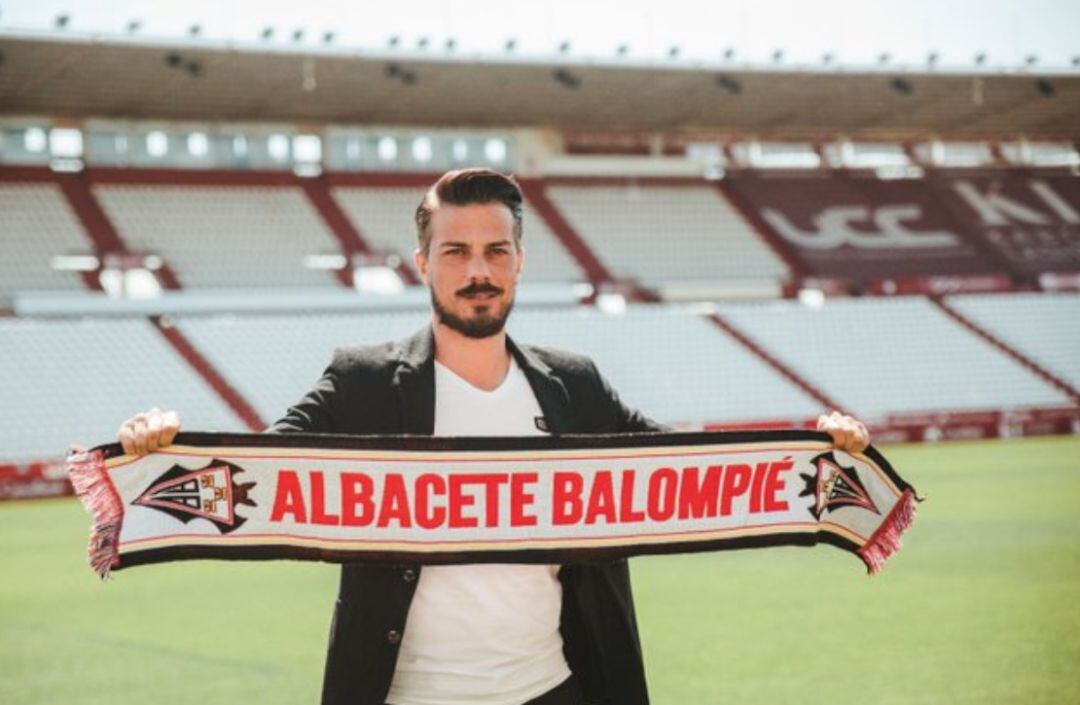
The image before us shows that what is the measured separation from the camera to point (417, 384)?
3188 millimetres

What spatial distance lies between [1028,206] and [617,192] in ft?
42.2

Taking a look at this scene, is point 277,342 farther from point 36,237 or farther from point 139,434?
point 139,434

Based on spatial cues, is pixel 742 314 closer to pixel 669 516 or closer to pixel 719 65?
pixel 719 65

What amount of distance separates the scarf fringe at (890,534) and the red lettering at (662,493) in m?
0.64

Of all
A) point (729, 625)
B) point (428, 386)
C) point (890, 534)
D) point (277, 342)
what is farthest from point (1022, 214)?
point (428, 386)

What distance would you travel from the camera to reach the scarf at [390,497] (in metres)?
3.23

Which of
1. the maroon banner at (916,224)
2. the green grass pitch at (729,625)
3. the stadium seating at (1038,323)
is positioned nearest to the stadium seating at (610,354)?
the maroon banner at (916,224)

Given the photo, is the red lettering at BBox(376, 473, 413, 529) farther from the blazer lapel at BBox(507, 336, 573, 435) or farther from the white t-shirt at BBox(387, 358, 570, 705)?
the blazer lapel at BBox(507, 336, 573, 435)

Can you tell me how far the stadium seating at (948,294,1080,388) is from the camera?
32.7 m

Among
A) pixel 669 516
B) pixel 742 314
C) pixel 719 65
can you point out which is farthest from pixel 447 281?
pixel 742 314

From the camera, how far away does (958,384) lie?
30859mm

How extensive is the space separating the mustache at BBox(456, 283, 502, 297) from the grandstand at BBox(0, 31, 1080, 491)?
20.5 metres

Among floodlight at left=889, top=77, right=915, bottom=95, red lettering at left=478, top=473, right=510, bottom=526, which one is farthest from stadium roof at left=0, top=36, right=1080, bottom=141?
red lettering at left=478, top=473, right=510, bottom=526

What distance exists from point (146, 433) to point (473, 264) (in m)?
0.94
